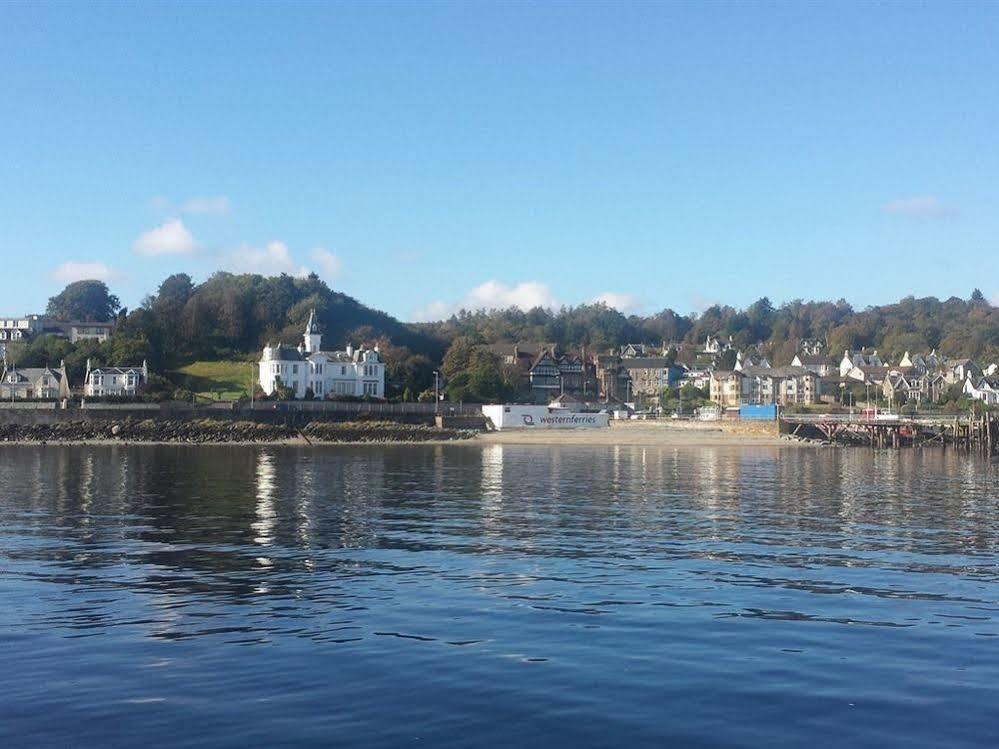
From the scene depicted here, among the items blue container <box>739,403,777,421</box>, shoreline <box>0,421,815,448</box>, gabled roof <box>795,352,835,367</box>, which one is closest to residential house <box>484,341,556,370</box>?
blue container <box>739,403,777,421</box>

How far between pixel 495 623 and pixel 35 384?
11582cm

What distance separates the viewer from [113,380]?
393ft

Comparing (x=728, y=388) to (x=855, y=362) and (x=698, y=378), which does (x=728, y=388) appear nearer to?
(x=698, y=378)

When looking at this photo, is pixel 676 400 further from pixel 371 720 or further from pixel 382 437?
pixel 371 720

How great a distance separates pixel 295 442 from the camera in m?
92.1

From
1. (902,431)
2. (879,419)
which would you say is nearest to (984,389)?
(879,419)

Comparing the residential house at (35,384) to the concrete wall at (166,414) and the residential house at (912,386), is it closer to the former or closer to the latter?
the concrete wall at (166,414)

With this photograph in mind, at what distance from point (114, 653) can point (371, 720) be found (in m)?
5.16

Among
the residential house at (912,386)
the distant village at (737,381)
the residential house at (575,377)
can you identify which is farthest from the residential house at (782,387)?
the residential house at (575,377)

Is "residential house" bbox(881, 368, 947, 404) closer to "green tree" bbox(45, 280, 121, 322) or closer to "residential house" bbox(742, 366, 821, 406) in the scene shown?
"residential house" bbox(742, 366, 821, 406)

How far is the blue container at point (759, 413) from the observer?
11322 cm

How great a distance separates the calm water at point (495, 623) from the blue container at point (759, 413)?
3041 inches

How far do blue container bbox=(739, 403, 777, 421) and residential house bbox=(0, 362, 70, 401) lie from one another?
3130 inches

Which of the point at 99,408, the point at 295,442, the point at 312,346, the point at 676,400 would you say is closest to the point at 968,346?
the point at 676,400
